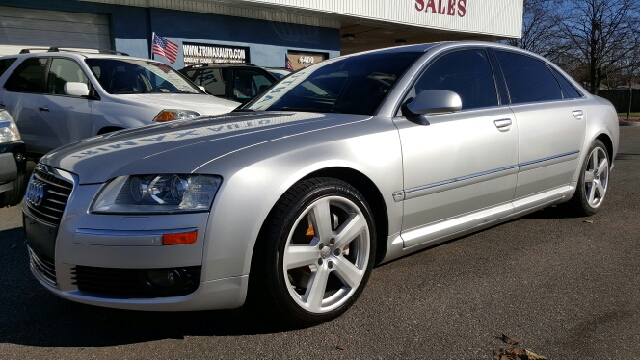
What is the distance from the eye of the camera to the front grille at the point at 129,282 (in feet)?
8.38

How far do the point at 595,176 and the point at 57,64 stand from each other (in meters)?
6.11

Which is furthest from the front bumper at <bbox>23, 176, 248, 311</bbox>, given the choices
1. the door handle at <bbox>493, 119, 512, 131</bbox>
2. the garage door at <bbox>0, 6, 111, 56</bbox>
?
the garage door at <bbox>0, 6, 111, 56</bbox>

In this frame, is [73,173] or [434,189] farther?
[434,189]

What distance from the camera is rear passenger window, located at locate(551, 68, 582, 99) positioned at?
4.93m

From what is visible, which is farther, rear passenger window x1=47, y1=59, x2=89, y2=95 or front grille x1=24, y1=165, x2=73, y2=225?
rear passenger window x1=47, y1=59, x2=89, y2=95

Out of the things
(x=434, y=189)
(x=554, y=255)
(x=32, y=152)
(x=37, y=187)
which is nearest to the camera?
(x=37, y=187)

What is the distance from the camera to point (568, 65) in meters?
34.4

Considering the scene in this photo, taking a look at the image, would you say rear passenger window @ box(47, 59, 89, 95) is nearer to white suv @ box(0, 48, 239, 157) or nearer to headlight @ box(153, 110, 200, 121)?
white suv @ box(0, 48, 239, 157)

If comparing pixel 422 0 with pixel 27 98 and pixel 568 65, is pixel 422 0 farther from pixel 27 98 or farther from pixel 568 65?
pixel 568 65

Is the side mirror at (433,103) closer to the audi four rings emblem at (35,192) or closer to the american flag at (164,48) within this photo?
the audi four rings emblem at (35,192)

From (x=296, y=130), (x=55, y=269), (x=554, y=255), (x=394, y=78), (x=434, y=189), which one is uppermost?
(x=394, y=78)

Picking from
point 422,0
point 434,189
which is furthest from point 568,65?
point 434,189

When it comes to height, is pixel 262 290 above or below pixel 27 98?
below

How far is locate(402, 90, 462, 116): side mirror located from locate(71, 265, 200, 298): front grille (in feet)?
5.24
